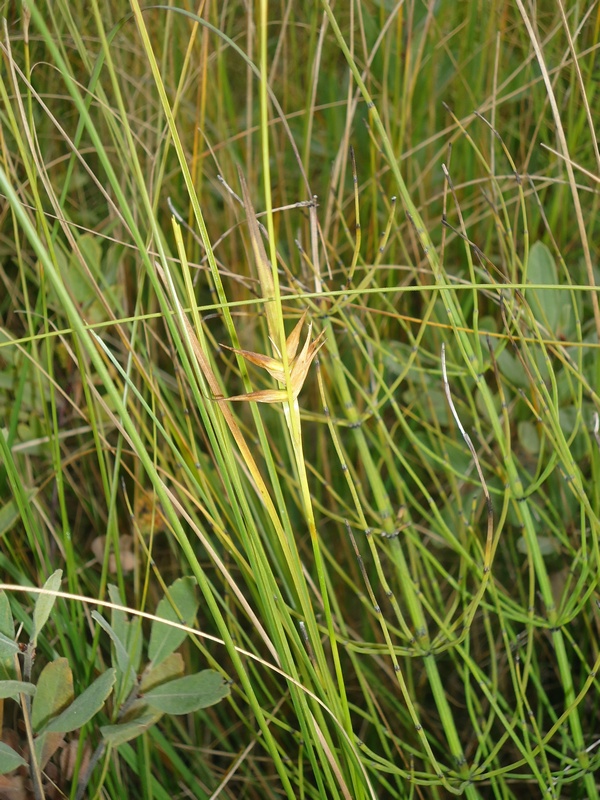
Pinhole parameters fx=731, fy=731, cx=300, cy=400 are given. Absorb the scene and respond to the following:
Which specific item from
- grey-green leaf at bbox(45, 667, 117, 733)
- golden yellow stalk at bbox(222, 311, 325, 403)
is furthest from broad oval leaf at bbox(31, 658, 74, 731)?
golden yellow stalk at bbox(222, 311, 325, 403)

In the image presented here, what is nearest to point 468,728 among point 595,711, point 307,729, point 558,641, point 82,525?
point 595,711

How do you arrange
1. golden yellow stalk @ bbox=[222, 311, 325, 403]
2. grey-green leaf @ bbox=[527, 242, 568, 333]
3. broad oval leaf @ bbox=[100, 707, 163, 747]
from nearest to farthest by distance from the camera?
1. golden yellow stalk @ bbox=[222, 311, 325, 403]
2. broad oval leaf @ bbox=[100, 707, 163, 747]
3. grey-green leaf @ bbox=[527, 242, 568, 333]

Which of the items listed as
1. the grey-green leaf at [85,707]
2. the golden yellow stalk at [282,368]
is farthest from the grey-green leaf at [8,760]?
the golden yellow stalk at [282,368]

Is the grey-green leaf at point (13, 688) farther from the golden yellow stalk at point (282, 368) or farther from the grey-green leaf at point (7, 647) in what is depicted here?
the golden yellow stalk at point (282, 368)

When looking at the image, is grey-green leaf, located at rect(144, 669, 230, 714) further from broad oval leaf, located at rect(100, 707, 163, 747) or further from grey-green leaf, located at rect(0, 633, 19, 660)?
grey-green leaf, located at rect(0, 633, 19, 660)

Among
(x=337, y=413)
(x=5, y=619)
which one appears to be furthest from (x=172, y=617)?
(x=337, y=413)

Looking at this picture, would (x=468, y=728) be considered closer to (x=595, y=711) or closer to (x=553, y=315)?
(x=595, y=711)

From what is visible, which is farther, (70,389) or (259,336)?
(259,336)
